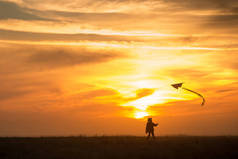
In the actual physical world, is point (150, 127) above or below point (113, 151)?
above

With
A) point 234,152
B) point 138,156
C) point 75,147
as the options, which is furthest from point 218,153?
point 75,147

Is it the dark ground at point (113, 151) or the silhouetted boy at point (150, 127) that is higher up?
the silhouetted boy at point (150, 127)

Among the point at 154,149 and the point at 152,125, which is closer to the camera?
the point at 154,149

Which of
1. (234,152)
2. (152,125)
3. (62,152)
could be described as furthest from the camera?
(152,125)

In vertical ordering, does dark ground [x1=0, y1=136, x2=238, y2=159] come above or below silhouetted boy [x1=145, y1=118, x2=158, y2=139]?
below

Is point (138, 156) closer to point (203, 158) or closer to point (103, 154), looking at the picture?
point (103, 154)

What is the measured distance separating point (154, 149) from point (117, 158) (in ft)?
15.4

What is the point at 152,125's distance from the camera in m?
43.7

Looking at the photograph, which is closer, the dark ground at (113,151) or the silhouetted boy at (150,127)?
the dark ground at (113,151)

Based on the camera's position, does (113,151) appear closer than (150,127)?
Yes

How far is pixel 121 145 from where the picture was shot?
3512 cm

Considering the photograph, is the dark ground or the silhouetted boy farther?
the silhouetted boy

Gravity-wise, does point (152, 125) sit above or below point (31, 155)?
above

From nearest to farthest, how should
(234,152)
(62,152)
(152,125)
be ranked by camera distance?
(62,152), (234,152), (152,125)
